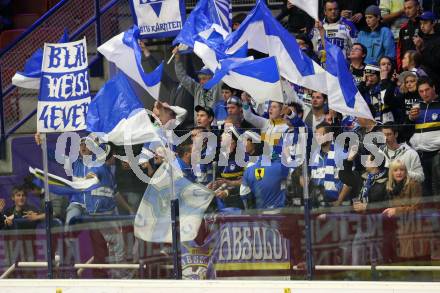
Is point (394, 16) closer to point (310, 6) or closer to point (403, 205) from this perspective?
point (310, 6)

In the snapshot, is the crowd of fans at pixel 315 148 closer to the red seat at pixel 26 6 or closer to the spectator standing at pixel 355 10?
the spectator standing at pixel 355 10

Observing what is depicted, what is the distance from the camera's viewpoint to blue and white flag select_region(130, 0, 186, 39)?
51.1 feet

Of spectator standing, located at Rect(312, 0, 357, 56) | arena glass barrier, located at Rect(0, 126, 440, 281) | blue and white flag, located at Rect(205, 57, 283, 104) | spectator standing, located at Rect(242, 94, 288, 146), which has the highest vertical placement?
spectator standing, located at Rect(312, 0, 357, 56)

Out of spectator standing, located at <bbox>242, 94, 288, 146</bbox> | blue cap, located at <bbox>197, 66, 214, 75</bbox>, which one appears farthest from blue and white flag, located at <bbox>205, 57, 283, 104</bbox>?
blue cap, located at <bbox>197, 66, 214, 75</bbox>

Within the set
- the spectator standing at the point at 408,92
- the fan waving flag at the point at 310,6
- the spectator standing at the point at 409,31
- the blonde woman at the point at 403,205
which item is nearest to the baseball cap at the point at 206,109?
the fan waving flag at the point at 310,6

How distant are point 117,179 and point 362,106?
2.70 meters

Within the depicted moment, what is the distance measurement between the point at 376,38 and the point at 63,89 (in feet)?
13.4

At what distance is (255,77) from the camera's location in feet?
45.2

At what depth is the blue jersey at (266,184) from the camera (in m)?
12.6

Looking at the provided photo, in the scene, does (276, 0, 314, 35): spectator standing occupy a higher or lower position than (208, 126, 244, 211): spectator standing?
higher

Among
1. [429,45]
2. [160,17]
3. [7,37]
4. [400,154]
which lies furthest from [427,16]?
[7,37]

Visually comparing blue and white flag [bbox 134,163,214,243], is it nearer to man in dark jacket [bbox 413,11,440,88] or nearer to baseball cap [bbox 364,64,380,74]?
baseball cap [bbox 364,64,380,74]

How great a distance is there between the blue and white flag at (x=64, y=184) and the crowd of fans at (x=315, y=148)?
7 cm

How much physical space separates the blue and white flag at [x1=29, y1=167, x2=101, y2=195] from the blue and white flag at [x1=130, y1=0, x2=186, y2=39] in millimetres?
3065
